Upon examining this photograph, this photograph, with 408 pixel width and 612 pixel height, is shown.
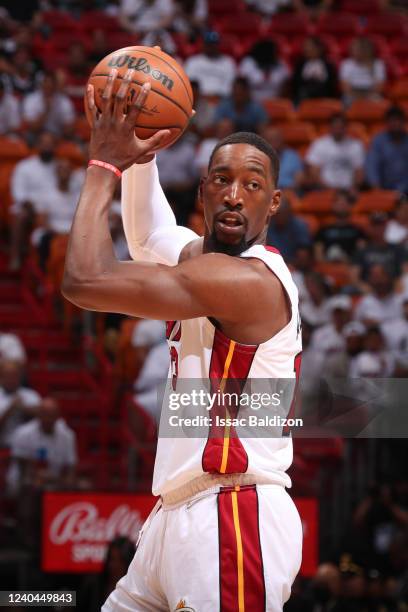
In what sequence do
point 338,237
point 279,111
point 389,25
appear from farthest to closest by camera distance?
point 389,25, point 279,111, point 338,237

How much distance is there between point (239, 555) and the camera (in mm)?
3482

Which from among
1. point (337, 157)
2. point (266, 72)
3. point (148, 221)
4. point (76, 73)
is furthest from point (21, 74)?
point (148, 221)

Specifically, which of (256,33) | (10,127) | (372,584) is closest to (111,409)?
(372,584)

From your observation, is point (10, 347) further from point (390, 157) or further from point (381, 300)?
point (390, 157)

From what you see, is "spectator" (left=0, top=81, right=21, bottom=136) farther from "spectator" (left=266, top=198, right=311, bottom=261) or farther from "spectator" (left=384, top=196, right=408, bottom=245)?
"spectator" (left=384, top=196, right=408, bottom=245)

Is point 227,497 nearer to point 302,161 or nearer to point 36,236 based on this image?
point 36,236

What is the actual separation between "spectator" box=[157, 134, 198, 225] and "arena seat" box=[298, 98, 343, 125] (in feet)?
6.16

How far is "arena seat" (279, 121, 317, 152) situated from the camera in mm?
12547

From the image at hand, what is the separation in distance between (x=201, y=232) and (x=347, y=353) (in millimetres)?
1925

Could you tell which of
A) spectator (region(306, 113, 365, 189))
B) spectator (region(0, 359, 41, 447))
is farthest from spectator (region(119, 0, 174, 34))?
spectator (region(0, 359, 41, 447))

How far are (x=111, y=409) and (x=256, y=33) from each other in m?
7.00

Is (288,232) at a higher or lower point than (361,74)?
lower

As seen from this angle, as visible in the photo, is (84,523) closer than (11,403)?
Yes

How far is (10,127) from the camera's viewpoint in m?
11.8
